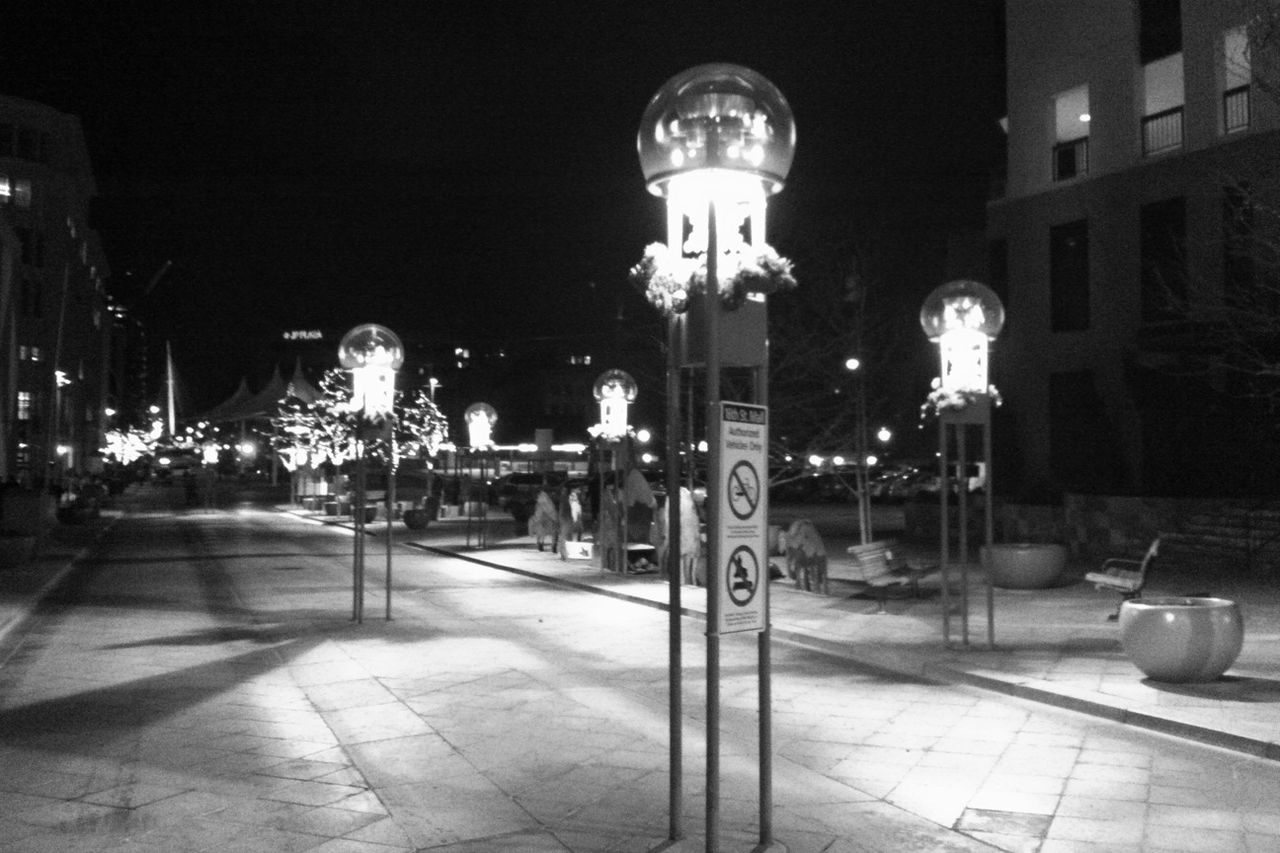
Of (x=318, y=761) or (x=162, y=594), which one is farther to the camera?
(x=162, y=594)

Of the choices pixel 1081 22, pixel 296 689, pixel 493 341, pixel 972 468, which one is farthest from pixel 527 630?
pixel 493 341

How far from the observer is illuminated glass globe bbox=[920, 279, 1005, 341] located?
13500mm

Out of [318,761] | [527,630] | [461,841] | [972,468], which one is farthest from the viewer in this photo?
[972,468]

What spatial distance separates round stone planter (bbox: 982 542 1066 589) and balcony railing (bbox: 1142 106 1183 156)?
1330cm

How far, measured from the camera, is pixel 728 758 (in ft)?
27.6

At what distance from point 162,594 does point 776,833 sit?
15673 millimetres

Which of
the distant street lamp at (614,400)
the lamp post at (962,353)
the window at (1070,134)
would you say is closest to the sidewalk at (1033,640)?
the lamp post at (962,353)

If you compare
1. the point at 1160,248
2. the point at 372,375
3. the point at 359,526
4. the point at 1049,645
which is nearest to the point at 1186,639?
the point at 1049,645

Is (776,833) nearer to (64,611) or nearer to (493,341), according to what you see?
(64,611)

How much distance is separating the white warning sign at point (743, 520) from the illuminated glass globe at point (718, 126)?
126 cm

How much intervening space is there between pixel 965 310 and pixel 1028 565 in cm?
667

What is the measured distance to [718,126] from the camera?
6.16 metres

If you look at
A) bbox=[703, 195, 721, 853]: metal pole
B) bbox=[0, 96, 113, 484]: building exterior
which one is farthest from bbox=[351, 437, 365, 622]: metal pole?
bbox=[0, 96, 113, 484]: building exterior

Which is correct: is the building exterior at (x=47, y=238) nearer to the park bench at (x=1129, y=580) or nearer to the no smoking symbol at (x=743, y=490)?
the park bench at (x=1129, y=580)
